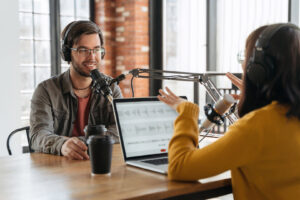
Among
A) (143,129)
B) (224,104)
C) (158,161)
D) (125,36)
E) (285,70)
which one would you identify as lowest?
(158,161)

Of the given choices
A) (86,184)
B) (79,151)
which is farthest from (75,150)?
(86,184)

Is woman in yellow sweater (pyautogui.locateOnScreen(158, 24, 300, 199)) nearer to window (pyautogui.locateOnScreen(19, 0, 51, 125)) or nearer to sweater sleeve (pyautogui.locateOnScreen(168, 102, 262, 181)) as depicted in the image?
sweater sleeve (pyautogui.locateOnScreen(168, 102, 262, 181))

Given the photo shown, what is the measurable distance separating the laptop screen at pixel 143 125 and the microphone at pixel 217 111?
20 cm

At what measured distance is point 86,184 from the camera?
4.18 ft

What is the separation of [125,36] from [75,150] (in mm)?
3630

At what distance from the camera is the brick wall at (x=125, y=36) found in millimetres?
5047

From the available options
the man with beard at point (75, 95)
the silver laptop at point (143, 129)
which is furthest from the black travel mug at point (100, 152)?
the man with beard at point (75, 95)

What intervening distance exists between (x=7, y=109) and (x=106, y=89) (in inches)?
100

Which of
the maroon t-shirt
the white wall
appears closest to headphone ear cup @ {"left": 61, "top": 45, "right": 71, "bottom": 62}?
the maroon t-shirt

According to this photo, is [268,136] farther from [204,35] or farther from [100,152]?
[204,35]

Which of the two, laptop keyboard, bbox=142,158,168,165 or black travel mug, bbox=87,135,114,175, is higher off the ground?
black travel mug, bbox=87,135,114,175

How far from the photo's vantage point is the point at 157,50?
5227 mm

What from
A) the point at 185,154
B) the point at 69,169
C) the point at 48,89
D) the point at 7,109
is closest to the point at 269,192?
the point at 185,154

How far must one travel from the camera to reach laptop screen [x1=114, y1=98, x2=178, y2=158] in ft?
5.23
